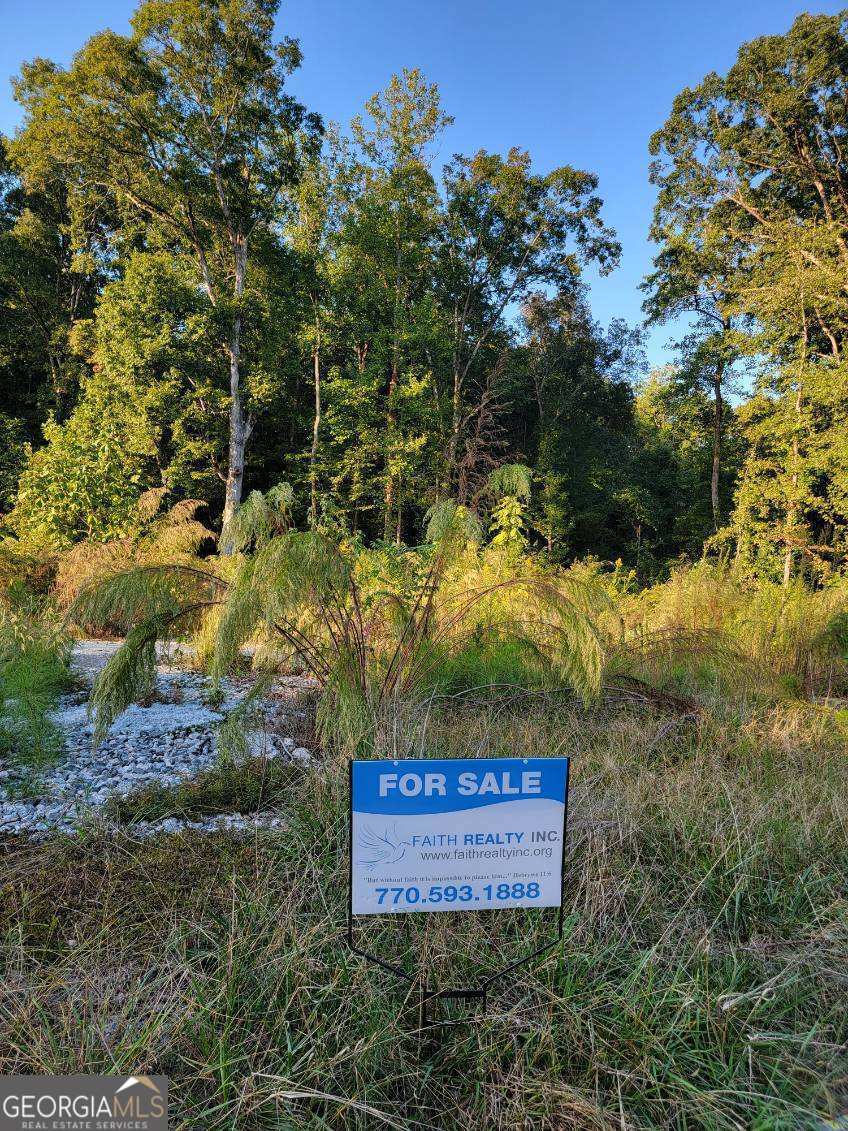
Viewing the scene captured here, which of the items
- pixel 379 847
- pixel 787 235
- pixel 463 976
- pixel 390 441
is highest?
pixel 787 235

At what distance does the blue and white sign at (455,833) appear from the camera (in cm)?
161

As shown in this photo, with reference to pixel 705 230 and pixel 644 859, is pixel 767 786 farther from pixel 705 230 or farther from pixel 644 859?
pixel 705 230

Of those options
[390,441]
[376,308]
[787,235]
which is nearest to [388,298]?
[376,308]

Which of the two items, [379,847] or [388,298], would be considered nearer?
[379,847]

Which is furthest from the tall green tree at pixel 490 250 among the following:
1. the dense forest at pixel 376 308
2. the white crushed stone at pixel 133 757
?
the white crushed stone at pixel 133 757

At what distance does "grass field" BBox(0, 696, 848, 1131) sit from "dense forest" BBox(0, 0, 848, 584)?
440 centimetres

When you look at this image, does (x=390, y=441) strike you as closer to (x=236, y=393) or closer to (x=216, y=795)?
(x=236, y=393)

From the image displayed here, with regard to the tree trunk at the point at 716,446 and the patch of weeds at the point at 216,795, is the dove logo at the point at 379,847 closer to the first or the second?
the patch of weeds at the point at 216,795

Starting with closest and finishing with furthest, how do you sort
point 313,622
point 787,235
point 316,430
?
1. point 313,622
2. point 787,235
3. point 316,430

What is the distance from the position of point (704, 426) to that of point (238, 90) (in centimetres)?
1605

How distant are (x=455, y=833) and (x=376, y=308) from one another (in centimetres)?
1810

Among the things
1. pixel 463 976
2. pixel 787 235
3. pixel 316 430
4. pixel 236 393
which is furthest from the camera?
pixel 316 430

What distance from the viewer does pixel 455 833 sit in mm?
1639

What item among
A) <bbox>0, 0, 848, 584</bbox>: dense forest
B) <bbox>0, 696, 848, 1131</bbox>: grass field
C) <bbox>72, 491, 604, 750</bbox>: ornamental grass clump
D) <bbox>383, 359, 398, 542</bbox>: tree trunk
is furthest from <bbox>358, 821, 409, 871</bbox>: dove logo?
<bbox>383, 359, 398, 542</bbox>: tree trunk
